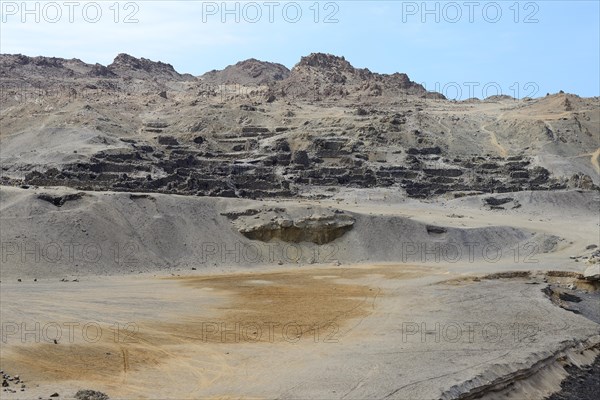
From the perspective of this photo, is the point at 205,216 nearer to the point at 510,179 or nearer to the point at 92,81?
the point at 510,179

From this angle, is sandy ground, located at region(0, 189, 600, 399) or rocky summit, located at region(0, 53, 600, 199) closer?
sandy ground, located at region(0, 189, 600, 399)

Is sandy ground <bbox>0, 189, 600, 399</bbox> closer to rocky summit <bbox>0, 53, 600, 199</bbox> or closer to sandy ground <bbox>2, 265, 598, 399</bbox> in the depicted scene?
sandy ground <bbox>2, 265, 598, 399</bbox>

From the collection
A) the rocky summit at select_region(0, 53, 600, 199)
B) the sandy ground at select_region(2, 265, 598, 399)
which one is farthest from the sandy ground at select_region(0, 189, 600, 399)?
the rocky summit at select_region(0, 53, 600, 199)

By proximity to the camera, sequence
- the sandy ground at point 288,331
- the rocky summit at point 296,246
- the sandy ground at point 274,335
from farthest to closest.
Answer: the rocky summit at point 296,246 → the sandy ground at point 288,331 → the sandy ground at point 274,335

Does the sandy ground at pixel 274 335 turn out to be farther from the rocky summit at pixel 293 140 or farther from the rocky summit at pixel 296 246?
the rocky summit at pixel 293 140

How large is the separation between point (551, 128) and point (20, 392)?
249 feet

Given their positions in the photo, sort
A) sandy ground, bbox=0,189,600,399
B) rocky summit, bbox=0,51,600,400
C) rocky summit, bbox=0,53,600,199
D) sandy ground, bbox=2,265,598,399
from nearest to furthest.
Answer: sandy ground, bbox=2,265,598,399, sandy ground, bbox=0,189,600,399, rocky summit, bbox=0,51,600,400, rocky summit, bbox=0,53,600,199

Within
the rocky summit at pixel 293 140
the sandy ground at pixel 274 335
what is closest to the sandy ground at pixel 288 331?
the sandy ground at pixel 274 335

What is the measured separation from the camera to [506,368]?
19.2 metres

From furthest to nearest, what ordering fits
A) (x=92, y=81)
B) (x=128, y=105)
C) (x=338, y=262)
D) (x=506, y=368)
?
(x=92, y=81), (x=128, y=105), (x=338, y=262), (x=506, y=368)

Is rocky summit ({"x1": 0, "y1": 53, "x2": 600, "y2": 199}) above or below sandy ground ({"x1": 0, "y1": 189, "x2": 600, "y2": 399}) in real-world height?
above

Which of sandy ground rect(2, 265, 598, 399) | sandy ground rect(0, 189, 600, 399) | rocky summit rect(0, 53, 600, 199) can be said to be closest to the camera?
sandy ground rect(2, 265, 598, 399)

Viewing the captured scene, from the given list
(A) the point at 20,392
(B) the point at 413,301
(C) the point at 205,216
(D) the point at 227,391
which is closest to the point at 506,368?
(D) the point at 227,391

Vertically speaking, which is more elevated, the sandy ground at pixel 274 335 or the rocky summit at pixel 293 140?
the rocky summit at pixel 293 140
